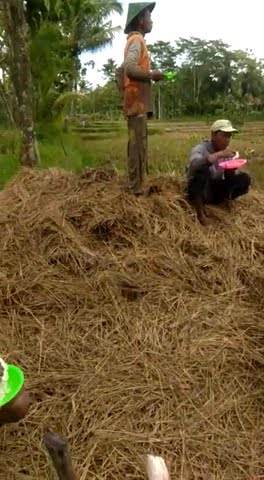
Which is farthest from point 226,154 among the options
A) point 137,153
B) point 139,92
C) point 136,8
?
point 136,8

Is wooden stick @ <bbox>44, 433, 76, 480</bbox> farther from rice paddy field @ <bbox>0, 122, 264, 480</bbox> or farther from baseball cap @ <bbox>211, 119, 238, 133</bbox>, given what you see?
baseball cap @ <bbox>211, 119, 238, 133</bbox>

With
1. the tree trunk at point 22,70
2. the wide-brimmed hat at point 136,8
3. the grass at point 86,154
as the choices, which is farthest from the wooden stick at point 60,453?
the tree trunk at point 22,70

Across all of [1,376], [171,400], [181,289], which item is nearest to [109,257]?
[181,289]

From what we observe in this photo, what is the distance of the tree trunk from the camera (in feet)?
21.5

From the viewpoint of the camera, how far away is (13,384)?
2186mm

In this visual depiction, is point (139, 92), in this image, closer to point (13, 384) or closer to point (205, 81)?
point (13, 384)

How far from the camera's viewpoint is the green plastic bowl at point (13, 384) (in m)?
2.12

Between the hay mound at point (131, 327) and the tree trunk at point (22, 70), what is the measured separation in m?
2.39

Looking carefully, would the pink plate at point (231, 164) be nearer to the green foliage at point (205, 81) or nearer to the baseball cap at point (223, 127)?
the baseball cap at point (223, 127)

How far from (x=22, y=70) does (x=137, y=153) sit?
9.73ft

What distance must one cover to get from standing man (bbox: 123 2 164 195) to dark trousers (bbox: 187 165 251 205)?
0.36 metres

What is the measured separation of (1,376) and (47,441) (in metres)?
0.46

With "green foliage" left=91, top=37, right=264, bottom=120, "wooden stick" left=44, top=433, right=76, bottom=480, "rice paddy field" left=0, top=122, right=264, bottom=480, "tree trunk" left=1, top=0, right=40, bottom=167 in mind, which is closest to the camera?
"wooden stick" left=44, top=433, right=76, bottom=480

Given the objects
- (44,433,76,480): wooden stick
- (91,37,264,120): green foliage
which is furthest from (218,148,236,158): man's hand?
(91,37,264,120): green foliage
